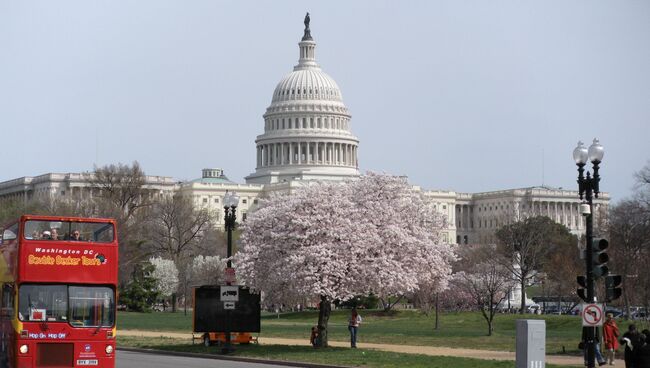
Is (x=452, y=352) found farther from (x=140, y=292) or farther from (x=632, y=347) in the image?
(x=140, y=292)

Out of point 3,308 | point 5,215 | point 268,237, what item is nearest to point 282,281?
point 268,237

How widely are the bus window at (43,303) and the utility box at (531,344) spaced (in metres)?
9.79

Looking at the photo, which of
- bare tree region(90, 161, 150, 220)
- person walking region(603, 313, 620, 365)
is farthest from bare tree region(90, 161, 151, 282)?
person walking region(603, 313, 620, 365)

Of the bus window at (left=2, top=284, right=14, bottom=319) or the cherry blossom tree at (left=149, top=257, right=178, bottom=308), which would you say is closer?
the bus window at (left=2, top=284, right=14, bottom=319)

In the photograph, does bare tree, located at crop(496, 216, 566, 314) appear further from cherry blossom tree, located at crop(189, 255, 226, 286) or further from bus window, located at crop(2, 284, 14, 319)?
bus window, located at crop(2, 284, 14, 319)

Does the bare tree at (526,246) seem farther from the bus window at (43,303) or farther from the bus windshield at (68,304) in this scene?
the bus window at (43,303)

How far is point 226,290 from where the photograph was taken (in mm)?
44500

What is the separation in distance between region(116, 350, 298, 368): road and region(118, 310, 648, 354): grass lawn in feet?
36.5

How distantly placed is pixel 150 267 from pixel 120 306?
4.00 m

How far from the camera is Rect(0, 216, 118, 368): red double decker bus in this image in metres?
28.1

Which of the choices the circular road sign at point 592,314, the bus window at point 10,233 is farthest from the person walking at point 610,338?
the bus window at point 10,233

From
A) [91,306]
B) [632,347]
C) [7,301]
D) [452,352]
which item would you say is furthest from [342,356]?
[632,347]

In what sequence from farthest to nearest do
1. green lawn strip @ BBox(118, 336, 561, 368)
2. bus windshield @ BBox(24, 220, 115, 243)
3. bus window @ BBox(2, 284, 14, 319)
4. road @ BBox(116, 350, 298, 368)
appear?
road @ BBox(116, 350, 298, 368) < green lawn strip @ BBox(118, 336, 561, 368) < bus window @ BBox(2, 284, 14, 319) < bus windshield @ BBox(24, 220, 115, 243)

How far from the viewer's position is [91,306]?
94.3 ft
